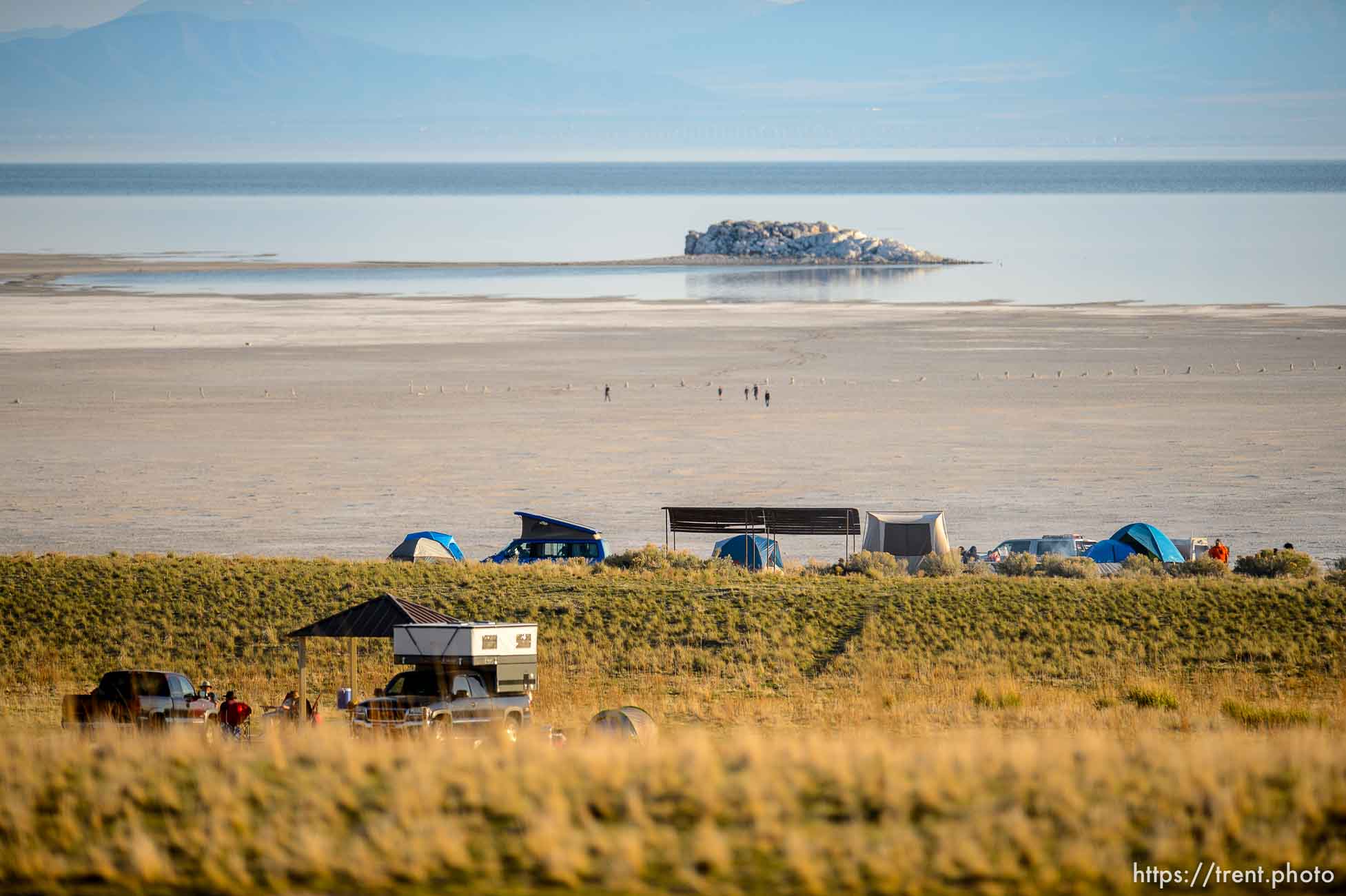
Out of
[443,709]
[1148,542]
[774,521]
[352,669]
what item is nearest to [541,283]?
[774,521]

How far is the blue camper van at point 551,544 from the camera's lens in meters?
30.7

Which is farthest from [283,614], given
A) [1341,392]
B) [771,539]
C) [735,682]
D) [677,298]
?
[677,298]

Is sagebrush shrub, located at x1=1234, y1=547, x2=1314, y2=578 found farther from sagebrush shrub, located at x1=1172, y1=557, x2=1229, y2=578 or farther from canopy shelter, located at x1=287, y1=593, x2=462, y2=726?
canopy shelter, located at x1=287, y1=593, x2=462, y2=726

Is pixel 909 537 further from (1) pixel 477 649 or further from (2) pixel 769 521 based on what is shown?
(1) pixel 477 649

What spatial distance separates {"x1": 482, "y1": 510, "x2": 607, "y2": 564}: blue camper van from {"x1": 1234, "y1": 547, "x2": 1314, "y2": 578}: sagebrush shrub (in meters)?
11.6

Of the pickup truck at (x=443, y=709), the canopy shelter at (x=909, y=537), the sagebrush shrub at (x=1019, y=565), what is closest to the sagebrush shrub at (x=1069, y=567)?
the sagebrush shrub at (x=1019, y=565)

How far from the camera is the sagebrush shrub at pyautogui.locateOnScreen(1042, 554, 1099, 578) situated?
28.2 metres

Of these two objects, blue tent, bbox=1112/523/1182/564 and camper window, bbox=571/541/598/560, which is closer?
blue tent, bbox=1112/523/1182/564

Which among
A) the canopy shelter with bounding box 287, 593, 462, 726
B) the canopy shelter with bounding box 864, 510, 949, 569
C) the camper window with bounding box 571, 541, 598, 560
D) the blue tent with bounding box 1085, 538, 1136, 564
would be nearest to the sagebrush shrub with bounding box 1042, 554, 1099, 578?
the blue tent with bounding box 1085, 538, 1136, 564

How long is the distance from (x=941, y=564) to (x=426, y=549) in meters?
9.57

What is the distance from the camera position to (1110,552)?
30.2 meters

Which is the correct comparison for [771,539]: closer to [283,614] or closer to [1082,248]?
[283,614]

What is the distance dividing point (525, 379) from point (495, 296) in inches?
1747

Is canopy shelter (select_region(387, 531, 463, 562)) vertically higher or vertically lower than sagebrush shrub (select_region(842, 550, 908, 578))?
higher
